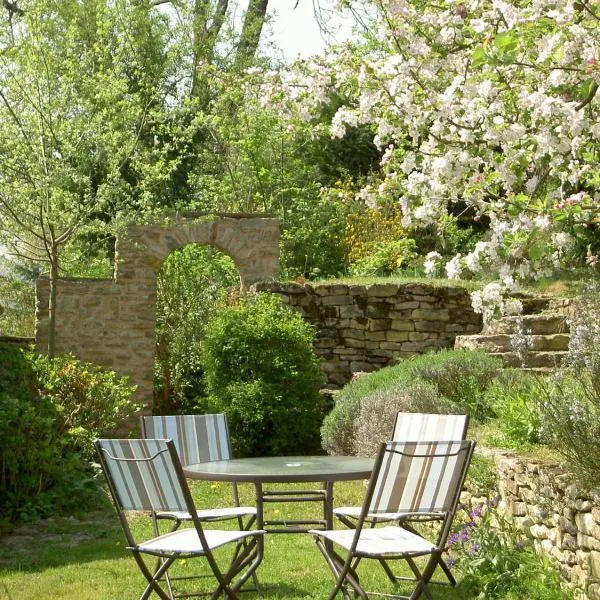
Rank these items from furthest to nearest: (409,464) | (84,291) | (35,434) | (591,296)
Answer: (84,291) < (35,434) < (591,296) < (409,464)

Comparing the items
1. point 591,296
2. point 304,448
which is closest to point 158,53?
point 304,448

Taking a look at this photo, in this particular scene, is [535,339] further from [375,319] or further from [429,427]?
[429,427]

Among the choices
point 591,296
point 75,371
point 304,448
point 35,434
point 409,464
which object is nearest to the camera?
point 409,464

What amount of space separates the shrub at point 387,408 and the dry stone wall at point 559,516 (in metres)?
2.31

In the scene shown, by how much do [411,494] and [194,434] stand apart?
2065 mm

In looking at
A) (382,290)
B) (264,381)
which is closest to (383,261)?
(382,290)

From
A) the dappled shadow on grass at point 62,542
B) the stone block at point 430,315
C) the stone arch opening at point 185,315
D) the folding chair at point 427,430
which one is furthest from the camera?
the stone arch opening at point 185,315

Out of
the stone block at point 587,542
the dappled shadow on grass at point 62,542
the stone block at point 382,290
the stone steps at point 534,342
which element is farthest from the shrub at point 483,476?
the stone block at point 382,290

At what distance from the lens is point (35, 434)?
8305mm

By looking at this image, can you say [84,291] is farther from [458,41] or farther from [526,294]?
[458,41]

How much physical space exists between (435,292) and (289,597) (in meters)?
8.18

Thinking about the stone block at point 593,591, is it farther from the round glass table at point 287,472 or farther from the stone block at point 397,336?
the stone block at point 397,336

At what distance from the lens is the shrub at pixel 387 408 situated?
8.30m

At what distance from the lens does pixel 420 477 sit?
14.8 ft
